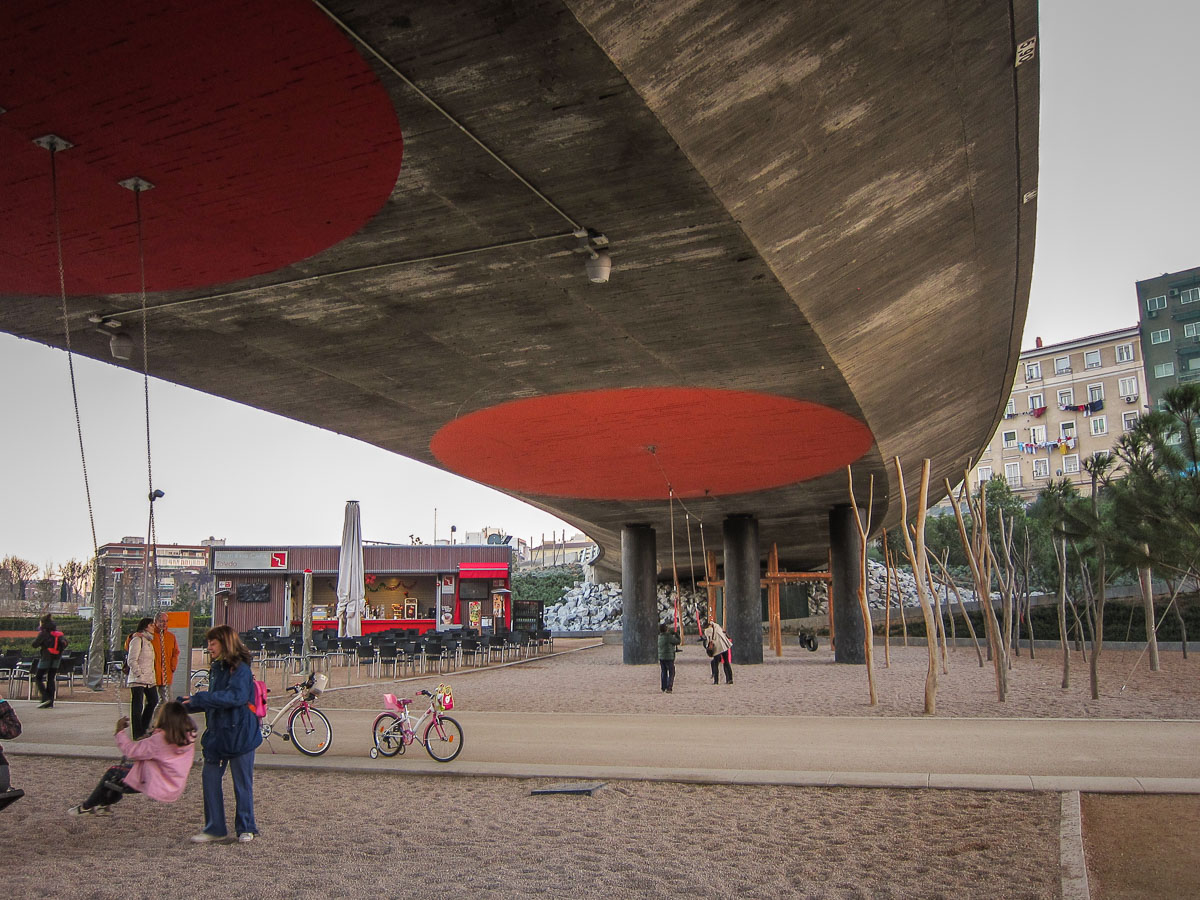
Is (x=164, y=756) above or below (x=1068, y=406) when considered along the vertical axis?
below

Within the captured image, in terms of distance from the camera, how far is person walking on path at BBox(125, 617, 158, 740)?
1066cm

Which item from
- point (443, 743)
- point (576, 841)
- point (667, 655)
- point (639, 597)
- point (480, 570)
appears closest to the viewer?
point (576, 841)

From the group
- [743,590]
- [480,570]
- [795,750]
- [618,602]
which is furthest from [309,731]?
[618,602]

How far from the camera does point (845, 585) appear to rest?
26484mm

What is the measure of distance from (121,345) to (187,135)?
4863 mm

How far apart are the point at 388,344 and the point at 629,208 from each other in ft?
15.3

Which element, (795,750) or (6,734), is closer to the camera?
(6,734)

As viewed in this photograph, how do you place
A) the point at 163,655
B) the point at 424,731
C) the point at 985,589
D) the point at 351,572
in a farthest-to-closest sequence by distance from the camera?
the point at 351,572, the point at 985,589, the point at 163,655, the point at 424,731

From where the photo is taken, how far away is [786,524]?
3180cm

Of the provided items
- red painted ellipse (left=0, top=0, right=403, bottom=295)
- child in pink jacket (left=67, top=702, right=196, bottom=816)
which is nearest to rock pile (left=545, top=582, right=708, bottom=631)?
red painted ellipse (left=0, top=0, right=403, bottom=295)

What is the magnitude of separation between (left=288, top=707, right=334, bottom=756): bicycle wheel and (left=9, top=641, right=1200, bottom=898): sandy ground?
2.64 ft

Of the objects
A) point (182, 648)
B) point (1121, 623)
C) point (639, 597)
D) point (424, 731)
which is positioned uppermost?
point (639, 597)

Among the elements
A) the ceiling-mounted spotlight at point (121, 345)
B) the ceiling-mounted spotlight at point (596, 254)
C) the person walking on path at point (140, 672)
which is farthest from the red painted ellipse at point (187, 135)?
the person walking on path at point (140, 672)

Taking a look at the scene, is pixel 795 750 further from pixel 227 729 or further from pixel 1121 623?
pixel 1121 623
